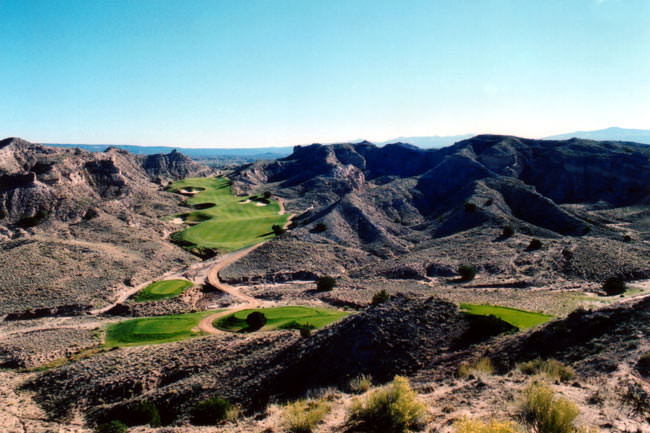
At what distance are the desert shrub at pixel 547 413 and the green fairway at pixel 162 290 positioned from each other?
1259 inches

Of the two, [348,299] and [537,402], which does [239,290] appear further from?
[537,402]

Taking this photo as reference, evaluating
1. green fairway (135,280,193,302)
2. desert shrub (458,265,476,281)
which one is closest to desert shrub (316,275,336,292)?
green fairway (135,280,193,302)

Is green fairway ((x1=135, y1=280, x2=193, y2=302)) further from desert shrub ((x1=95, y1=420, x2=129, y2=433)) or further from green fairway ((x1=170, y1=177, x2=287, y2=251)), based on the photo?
desert shrub ((x1=95, y1=420, x2=129, y2=433))

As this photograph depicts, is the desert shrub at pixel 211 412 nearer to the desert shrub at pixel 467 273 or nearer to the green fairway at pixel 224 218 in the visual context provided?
the desert shrub at pixel 467 273

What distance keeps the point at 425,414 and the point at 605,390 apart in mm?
4470

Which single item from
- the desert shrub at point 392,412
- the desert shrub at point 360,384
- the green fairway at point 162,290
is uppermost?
the desert shrub at point 392,412

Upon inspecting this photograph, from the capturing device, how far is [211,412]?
13.3 meters

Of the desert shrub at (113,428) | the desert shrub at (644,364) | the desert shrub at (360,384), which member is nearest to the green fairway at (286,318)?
the desert shrub at (360,384)

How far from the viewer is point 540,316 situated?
72.3 ft

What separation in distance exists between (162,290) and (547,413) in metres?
34.1

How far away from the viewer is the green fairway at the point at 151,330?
79.9 feet

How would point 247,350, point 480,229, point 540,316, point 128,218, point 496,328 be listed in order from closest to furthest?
1. point 496,328
2. point 247,350
3. point 540,316
4. point 480,229
5. point 128,218

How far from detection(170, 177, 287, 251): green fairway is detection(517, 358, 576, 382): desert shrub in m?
43.0

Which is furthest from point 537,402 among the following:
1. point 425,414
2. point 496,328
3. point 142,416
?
point 142,416
